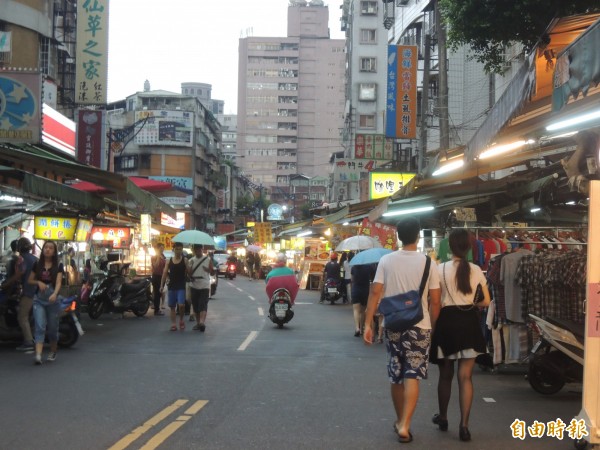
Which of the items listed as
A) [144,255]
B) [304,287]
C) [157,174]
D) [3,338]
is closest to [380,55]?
[157,174]

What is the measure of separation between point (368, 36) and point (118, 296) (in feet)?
189

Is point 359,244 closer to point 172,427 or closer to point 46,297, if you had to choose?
point 46,297

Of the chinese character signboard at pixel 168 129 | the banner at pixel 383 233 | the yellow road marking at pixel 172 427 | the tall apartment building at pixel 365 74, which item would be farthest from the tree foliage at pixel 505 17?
the chinese character signboard at pixel 168 129

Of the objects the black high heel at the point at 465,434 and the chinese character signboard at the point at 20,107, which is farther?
the chinese character signboard at the point at 20,107

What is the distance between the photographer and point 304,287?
38.4 metres

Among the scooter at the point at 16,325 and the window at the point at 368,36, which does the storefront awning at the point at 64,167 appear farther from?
the window at the point at 368,36

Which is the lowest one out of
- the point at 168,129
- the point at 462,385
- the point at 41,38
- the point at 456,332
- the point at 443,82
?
the point at 462,385

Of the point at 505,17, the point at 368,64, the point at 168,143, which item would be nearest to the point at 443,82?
the point at 505,17

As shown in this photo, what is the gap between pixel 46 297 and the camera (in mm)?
11469

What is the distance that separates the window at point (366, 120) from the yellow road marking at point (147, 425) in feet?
202

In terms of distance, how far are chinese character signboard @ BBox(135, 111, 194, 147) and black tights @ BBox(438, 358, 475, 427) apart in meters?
68.7

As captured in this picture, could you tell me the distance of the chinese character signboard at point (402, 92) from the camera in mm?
30562

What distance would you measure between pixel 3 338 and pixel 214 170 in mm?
77969

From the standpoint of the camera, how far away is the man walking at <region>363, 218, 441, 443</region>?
6863mm
